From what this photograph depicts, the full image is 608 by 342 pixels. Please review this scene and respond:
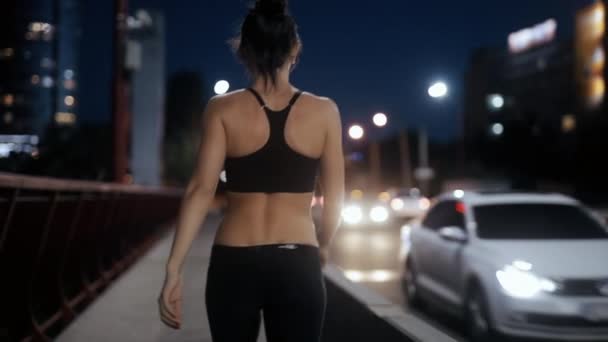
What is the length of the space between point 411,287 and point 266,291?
8997mm

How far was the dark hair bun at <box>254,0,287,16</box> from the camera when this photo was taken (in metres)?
3.17

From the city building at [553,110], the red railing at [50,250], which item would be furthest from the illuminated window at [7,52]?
the red railing at [50,250]

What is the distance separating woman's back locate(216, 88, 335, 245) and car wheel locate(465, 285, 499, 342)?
559 centimetres

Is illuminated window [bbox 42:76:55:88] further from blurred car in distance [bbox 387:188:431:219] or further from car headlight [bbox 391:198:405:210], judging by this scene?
car headlight [bbox 391:198:405:210]

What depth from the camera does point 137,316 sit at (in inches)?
333

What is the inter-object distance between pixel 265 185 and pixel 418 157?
141m

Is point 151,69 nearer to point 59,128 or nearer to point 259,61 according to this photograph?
point 59,128

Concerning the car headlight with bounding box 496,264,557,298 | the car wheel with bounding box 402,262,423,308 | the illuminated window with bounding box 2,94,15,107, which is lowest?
the car wheel with bounding box 402,262,423,308

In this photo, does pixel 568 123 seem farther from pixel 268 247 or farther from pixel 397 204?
pixel 268 247

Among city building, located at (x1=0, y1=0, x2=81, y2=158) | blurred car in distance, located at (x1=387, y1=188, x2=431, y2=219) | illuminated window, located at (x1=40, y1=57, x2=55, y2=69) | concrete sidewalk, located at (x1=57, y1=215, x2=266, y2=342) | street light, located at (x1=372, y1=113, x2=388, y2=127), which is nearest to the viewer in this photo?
concrete sidewalk, located at (x1=57, y1=215, x2=266, y2=342)

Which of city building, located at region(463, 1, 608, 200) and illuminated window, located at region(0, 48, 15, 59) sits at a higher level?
illuminated window, located at region(0, 48, 15, 59)

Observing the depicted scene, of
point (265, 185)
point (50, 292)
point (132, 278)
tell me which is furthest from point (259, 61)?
point (132, 278)

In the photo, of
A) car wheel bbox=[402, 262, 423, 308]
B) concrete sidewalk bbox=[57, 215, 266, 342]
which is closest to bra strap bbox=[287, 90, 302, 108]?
concrete sidewalk bbox=[57, 215, 266, 342]

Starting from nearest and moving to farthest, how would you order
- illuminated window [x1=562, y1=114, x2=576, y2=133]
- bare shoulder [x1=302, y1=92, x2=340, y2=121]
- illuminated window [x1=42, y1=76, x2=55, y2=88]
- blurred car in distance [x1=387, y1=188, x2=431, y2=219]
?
bare shoulder [x1=302, y1=92, x2=340, y2=121] → blurred car in distance [x1=387, y1=188, x2=431, y2=219] → illuminated window [x1=562, y1=114, x2=576, y2=133] → illuminated window [x1=42, y1=76, x2=55, y2=88]
